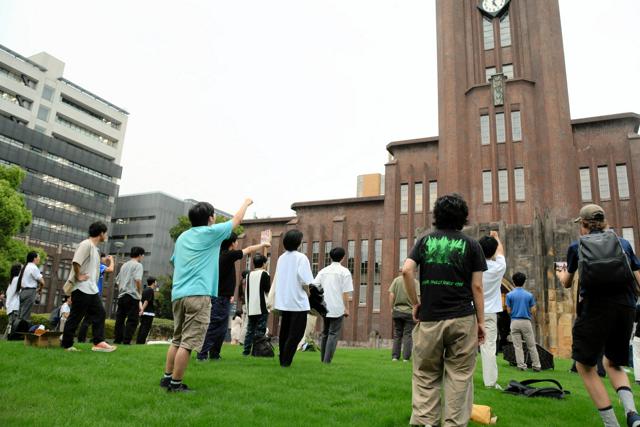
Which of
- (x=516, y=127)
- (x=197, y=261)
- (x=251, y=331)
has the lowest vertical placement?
(x=251, y=331)

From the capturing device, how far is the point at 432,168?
1443 inches

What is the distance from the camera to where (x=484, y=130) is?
33781 millimetres

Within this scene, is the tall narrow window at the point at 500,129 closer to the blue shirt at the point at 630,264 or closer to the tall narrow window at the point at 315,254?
the tall narrow window at the point at 315,254

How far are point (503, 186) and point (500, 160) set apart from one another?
6.11 feet

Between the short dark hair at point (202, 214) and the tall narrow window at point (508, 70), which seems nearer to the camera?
the short dark hair at point (202, 214)

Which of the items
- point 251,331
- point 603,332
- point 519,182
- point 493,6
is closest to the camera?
point 603,332

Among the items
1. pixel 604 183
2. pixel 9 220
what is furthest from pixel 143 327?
pixel 604 183

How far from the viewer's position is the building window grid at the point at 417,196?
3637cm

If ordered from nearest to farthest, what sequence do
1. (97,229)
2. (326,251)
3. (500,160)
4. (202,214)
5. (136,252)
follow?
(202,214) → (97,229) → (136,252) → (500,160) → (326,251)

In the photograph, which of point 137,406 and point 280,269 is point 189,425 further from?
point 280,269

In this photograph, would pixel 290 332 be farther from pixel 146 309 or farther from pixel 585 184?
pixel 585 184

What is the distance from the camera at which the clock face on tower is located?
35.6 m

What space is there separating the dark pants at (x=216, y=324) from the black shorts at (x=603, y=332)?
16.3 ft

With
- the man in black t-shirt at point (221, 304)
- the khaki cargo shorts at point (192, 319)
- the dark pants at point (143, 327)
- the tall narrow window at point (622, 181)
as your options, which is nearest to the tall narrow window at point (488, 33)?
the tall narrow window at point (622, 181)
